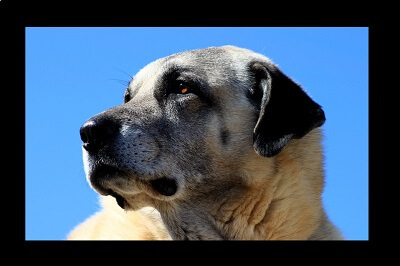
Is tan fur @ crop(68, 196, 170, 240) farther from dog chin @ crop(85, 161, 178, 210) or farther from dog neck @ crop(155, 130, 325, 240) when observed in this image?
dog chin @ crop(85, 161, 178, 210)

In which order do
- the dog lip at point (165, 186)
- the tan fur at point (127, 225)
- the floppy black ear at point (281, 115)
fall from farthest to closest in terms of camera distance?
the tan fur at point (127, 225), the floppy black ear at point (281, 115), the dog lip at point (165, 186)

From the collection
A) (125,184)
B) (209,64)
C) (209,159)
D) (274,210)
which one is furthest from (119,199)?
(209,64)

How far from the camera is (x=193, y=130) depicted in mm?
5402

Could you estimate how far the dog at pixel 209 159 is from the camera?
5.14 m

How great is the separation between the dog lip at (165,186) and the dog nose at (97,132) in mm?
472

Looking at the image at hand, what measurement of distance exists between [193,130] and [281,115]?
2.33 feet

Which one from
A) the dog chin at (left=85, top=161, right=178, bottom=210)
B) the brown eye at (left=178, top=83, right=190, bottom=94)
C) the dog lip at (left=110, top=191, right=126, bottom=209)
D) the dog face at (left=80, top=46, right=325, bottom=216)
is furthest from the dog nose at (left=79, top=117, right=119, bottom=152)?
the brown eye at (left=178, top=83, right=190, bottom=94)

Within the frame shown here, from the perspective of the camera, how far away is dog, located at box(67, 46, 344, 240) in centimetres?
514

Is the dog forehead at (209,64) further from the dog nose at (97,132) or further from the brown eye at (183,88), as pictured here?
the dog nose at (97,132)

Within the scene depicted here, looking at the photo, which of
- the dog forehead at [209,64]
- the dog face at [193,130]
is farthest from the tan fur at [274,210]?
the dog forehead at [209,64]

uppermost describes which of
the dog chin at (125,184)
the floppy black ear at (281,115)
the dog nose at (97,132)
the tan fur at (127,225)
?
the floppy black ear at (281,115)

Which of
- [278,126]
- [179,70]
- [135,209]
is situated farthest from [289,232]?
[179,70]

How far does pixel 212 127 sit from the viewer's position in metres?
5.44

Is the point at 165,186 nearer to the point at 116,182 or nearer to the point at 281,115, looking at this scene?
the point at 116,182
